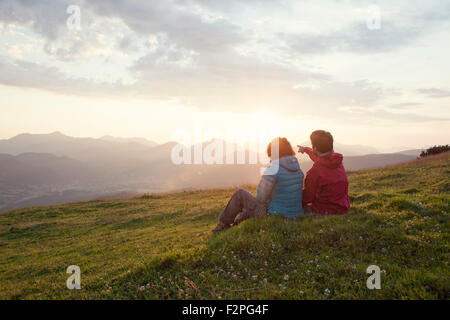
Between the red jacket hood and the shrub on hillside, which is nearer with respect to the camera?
the red jacket hood

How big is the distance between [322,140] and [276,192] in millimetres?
2246

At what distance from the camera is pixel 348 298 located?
16.9 ft

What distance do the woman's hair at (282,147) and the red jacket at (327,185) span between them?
0.92 m

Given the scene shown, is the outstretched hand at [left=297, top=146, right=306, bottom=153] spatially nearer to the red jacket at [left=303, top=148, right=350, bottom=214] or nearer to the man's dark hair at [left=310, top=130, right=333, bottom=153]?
the red jacket at [left=303, top=148, right=350, bottom=214]

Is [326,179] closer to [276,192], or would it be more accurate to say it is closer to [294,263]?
[276,192]

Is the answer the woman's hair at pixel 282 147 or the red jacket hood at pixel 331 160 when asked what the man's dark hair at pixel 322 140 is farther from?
the woman's hair at pixel 282 147

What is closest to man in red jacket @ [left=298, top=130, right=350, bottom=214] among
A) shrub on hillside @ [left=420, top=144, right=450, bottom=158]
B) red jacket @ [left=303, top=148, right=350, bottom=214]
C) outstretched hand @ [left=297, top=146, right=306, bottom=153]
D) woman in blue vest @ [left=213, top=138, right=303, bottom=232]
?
red jacket @ [left=303, top=148, right=350, bottom=214]

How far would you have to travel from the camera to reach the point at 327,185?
8.70 metres

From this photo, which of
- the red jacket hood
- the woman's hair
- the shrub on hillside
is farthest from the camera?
the shrub on hillside

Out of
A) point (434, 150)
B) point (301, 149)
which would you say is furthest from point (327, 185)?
point (434, 150)

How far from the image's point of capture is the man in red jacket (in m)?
8.55

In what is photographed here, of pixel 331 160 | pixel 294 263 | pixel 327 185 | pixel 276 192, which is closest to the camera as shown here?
pixel 294 263
